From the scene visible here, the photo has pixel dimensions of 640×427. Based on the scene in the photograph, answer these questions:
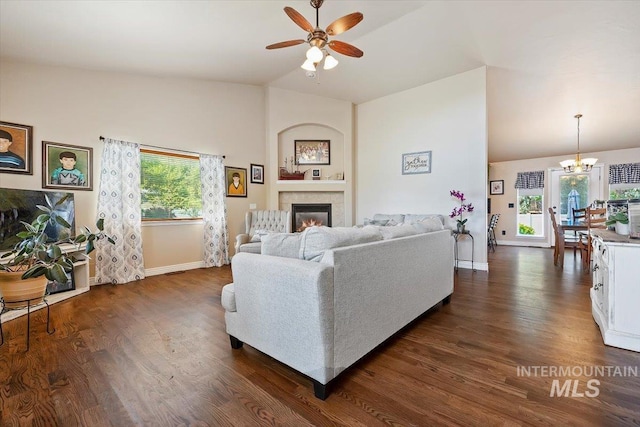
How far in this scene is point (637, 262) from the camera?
182 centimetres

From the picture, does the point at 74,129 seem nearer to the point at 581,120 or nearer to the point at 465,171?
the point at 465,171

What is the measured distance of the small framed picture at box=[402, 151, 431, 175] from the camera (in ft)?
16.4

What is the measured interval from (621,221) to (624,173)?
6.74 meters

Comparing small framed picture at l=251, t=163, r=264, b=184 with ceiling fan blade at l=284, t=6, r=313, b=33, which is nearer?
ceiling fan blade at l=284, t=6, r=313, b=33

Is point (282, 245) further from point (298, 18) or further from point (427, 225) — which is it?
point (298, 18)

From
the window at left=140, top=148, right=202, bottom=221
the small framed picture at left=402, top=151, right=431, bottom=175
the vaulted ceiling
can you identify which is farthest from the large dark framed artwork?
the small framed picture at left=402, top=151, right=431, bottom=175

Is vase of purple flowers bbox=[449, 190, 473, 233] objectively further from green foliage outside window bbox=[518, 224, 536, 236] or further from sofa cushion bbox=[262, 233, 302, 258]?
green foliage outside window bbox=[518, 224, 536, 236]

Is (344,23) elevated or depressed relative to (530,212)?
elevated

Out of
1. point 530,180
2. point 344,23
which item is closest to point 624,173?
point 530,180

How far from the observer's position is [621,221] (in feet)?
7.11

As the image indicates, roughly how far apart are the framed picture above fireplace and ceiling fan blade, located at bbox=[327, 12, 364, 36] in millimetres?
3328

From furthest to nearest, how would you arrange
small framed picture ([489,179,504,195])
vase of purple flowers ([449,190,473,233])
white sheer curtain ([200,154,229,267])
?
small framed picture ([489,179,504,195]) → white sheer curtain ([200,154,229,267]) → vase of purple flowers ([449,190,473,233])

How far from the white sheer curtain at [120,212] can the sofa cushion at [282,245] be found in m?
3.27

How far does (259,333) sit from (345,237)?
2.72 ft
